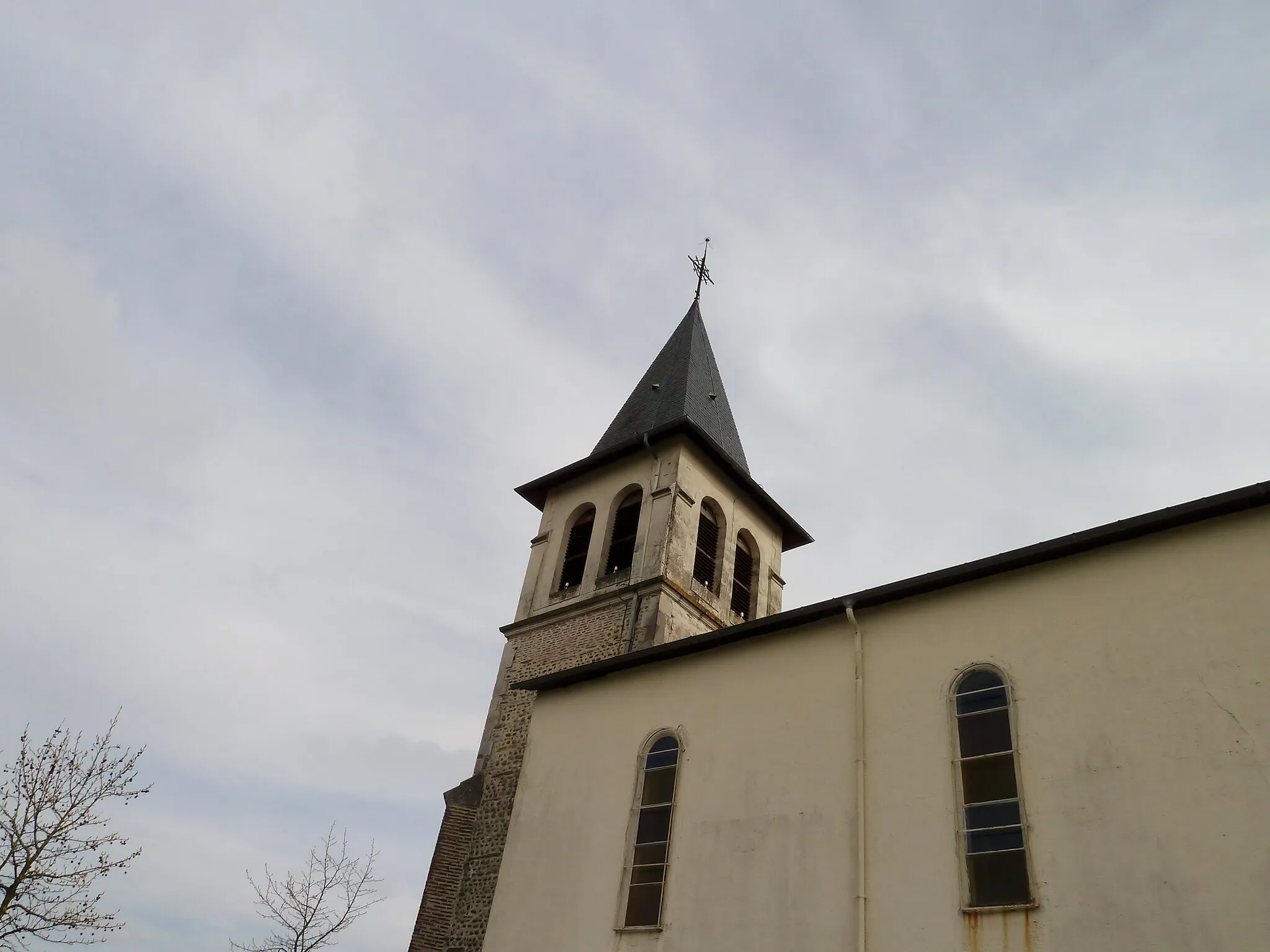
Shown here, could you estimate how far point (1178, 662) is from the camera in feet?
26.4

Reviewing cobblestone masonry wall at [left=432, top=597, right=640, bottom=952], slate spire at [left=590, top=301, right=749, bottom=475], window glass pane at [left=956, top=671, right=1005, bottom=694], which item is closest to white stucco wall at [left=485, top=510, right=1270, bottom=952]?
window glass pane at [left=956, top=671, right=1005, bottom=694]

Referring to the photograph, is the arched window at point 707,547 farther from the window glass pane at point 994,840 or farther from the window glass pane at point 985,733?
the window glass pane at point 994,840

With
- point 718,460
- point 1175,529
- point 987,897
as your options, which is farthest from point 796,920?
point 718,460

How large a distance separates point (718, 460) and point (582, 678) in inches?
291

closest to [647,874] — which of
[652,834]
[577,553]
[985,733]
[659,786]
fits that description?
[652,834]

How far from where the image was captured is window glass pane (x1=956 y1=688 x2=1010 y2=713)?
8.97 meters

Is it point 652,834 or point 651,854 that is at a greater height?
point 652,834

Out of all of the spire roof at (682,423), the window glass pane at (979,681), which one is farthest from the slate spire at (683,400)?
the window glass pane at (979,681)

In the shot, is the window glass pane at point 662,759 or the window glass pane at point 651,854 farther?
the window glass pane at point 662,759

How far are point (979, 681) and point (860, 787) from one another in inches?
64.1

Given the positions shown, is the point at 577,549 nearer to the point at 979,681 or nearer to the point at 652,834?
the point at 652,834

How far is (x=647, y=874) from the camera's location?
34.9ft

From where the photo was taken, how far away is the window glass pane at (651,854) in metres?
10.6

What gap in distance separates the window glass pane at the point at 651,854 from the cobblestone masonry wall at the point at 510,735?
3.07 meters
